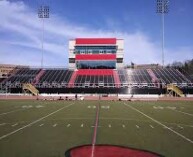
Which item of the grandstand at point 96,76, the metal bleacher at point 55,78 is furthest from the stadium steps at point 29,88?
the metal bleacher at point 55,78

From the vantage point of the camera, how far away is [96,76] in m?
88.6

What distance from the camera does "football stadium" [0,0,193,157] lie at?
49.6 feet

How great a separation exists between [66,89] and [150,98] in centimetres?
2136

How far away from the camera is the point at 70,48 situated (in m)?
96.6

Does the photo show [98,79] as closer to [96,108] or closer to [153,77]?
[153,77]

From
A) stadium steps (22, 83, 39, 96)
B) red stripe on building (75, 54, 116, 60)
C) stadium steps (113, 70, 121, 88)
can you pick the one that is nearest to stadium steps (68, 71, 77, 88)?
red stripe on building (75, 54, 116, 60)

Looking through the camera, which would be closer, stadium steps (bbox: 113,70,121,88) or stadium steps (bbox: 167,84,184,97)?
stadium steps (bbox: 167,84,184,97)

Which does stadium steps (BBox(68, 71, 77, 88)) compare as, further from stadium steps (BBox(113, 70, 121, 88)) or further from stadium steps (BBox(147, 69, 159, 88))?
stadium steps (BBox(147, 69, 159, 88))

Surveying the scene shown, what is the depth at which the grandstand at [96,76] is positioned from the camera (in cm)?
8081

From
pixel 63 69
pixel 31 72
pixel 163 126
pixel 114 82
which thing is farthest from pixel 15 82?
pixel 163 126

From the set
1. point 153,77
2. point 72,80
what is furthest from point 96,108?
point 153,77

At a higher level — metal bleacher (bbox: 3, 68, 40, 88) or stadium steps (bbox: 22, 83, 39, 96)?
metal bleacher (bbox: 3, 68, 40, 88)

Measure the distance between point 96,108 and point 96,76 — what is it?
157 ft

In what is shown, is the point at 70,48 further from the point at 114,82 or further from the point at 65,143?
the point at 65,143
